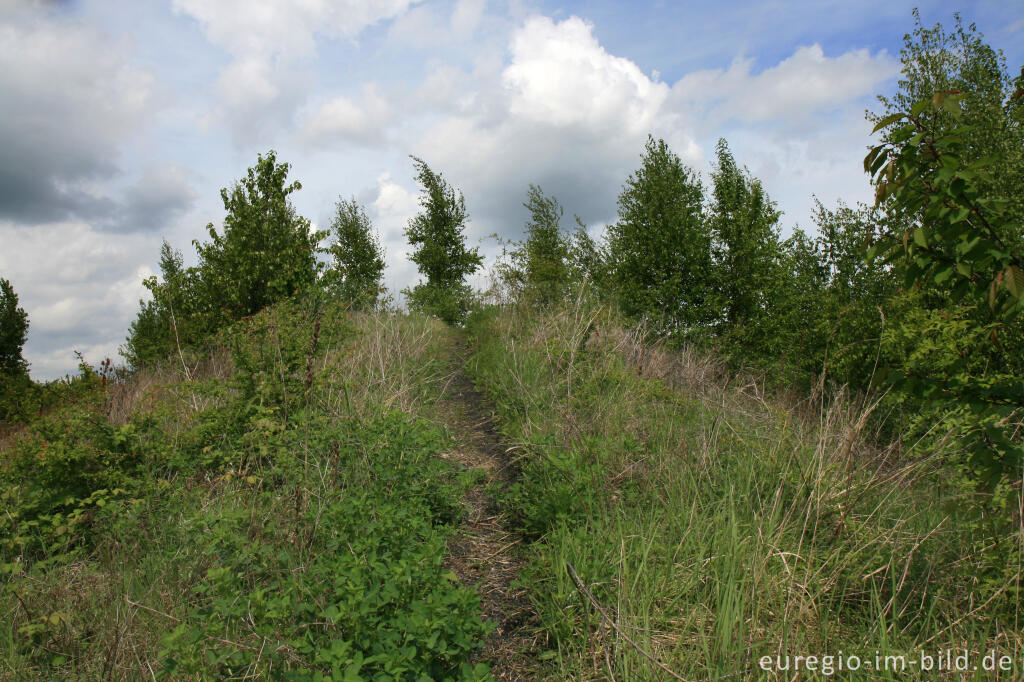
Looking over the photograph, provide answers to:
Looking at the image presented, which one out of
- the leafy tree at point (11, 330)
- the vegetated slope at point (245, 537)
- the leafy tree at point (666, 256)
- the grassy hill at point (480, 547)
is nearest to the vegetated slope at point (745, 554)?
the grassy hill at point (480, 547)

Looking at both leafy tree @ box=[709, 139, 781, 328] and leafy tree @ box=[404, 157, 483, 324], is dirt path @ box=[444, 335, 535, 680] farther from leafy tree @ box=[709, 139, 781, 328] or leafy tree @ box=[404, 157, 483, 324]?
leafy tree @ box=[404, 157, 483, 324]

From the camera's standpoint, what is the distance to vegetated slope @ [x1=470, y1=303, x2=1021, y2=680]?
2162 mm

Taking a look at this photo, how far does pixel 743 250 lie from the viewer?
12578 mm

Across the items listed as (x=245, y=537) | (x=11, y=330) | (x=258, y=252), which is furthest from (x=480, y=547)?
(x=11, y=330)

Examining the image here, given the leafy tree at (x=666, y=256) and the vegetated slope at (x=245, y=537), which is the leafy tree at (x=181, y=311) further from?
the leafy tree at (x=666, y=256)

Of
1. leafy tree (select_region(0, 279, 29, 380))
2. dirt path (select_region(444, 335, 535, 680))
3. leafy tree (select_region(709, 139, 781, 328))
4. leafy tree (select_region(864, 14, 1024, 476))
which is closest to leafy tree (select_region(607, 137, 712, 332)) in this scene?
leafy tree (select_region(709, 139, 781, 328))

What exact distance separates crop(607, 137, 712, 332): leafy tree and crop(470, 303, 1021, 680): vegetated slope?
7.79 m

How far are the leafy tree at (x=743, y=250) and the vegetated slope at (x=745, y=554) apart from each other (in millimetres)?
8817

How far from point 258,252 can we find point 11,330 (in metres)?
10.7

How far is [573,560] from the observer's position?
2910 millimetres

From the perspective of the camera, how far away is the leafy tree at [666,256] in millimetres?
12008

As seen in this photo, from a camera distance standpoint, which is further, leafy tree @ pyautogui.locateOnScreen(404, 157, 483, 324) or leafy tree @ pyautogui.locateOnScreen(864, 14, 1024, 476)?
leafy tree @ pyautogui.locateOnScreen(404, 157, 483, 324)

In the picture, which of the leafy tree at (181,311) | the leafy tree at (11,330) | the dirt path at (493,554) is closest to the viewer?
the dirt path at (493,554)

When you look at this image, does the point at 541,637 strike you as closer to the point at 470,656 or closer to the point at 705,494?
the point at 470,656
